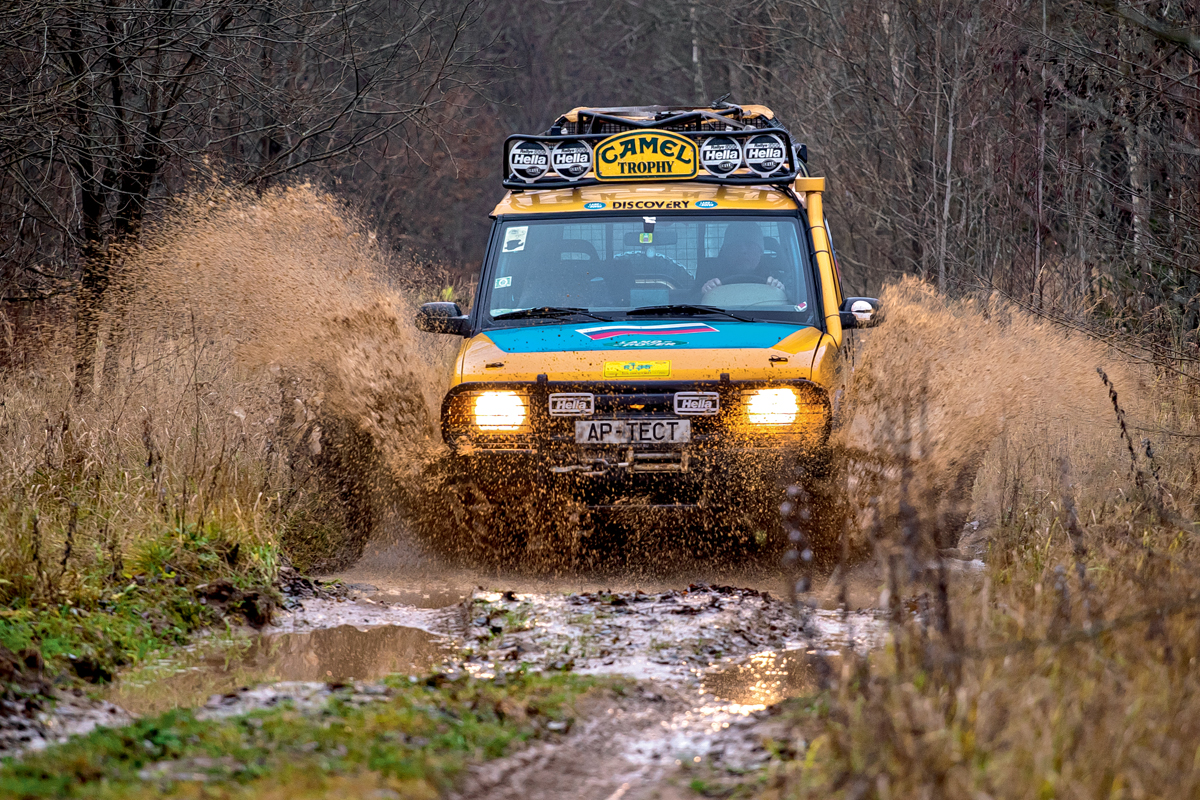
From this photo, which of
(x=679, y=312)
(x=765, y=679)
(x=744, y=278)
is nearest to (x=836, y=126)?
(x=744, y=278)

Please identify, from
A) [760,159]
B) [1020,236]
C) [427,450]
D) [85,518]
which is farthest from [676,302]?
[1020,236]

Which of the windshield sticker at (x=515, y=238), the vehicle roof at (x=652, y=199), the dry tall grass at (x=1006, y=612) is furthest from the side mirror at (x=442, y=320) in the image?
the dry tall grass at (x=1006, y=612)

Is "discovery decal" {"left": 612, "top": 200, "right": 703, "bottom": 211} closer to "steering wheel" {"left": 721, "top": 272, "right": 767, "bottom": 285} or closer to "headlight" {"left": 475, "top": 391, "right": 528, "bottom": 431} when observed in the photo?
"steering wheel" {"left": 721, "top": 272, "right": 767, "bottom": 285}

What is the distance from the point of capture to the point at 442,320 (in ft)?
24.8

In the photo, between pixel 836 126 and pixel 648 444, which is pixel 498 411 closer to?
pixel 648 444

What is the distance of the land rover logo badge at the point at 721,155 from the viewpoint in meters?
8.05

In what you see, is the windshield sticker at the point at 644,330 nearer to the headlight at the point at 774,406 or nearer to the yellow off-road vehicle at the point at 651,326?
the yellow off-road vehicle at the point at 651,326

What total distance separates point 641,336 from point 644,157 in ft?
5.76

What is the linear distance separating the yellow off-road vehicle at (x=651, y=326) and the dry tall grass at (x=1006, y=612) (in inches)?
22.4

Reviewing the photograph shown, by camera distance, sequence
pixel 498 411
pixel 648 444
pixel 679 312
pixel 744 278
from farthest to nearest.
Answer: pixel 744 278, pixel 679 312, pixel 498 411, pixel 648 444

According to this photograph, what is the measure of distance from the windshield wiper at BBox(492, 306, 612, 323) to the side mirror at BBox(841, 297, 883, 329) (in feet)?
4.77

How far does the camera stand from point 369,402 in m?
7.47

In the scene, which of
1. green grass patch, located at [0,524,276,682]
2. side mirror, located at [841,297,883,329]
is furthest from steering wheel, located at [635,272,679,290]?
green grass patch, located at [0,524,276,682]

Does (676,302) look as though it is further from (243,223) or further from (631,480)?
(243,223)
